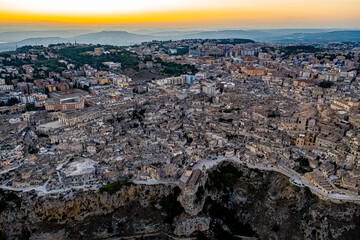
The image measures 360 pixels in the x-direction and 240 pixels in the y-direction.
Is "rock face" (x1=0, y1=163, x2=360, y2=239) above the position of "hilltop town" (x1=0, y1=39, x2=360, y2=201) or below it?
below

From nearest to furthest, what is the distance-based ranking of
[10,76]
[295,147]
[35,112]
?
1. [295,147]
2. [35,112]
3. [10,76]

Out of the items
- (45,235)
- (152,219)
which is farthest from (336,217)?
(45,235)

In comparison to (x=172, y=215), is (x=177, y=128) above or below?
above

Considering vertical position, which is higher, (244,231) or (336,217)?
(336,217)

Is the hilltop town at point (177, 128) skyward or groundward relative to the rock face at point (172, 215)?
skyward

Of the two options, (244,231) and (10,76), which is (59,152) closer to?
(244,231)
